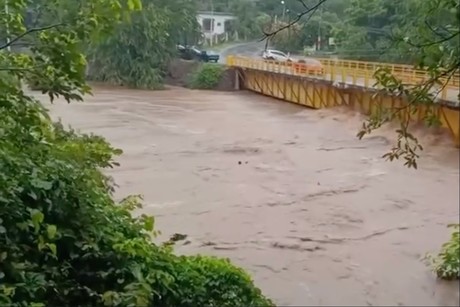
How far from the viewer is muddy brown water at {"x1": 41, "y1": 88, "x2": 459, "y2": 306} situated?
6.14 metres

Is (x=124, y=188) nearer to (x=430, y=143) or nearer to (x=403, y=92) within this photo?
(x=430, y=143)

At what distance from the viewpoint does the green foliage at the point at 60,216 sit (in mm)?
1957

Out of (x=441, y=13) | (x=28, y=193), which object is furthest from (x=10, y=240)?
(x=441, y=13)

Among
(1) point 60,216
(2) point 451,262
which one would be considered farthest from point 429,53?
(2) point 451,262

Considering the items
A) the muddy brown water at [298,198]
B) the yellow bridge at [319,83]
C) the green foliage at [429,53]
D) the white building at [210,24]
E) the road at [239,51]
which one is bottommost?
the muddy brown water at [298,198]

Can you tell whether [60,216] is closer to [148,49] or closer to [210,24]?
[210,24]

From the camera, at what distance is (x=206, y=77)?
957 inches

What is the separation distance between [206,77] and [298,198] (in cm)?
1556

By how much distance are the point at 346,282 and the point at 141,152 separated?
6.98 meters

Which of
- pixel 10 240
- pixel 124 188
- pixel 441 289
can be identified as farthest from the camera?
pixel 124 188

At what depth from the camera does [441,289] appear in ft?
19.1

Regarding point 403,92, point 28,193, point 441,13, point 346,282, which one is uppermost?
point 441,13

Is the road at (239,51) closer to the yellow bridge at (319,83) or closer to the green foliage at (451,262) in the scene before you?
the yellow bridge at (319,83)

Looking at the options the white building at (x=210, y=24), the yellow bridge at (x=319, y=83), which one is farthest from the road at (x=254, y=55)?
the white building at (x=210, y=24)
